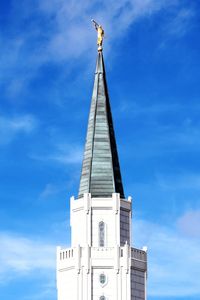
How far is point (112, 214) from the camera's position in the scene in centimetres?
11794

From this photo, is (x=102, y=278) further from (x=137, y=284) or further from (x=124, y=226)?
(x=124, y=226)

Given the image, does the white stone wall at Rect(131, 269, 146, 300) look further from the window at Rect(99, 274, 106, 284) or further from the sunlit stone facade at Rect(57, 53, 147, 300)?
the window at Rect(99, 274, 106, 284)

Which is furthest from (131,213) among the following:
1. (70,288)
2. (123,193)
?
(70,288)

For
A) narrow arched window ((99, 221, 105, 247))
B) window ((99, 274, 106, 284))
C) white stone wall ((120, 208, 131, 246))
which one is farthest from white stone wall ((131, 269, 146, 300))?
narrow arched window ((99, 221, 105, 247))

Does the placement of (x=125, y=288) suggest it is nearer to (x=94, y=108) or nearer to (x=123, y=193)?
(x=123, y=193)

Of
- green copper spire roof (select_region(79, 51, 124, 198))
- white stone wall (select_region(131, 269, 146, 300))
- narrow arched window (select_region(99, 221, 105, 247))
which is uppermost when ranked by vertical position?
green copper spire roof (select_region(79, 51, 124, 198))


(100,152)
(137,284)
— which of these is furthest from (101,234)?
(100,152)

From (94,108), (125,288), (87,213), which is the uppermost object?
(94,108)

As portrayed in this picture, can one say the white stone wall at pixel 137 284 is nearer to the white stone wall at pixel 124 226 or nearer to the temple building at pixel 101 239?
the temple building at pixel 101 239

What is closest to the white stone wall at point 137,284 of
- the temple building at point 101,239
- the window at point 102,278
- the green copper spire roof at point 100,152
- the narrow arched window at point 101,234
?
the temple building at point 101,239

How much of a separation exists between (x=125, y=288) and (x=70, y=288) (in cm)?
576

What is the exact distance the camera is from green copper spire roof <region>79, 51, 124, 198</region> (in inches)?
4697

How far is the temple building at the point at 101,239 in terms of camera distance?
115688mm

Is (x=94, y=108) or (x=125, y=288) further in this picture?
(x=94, y=108)
